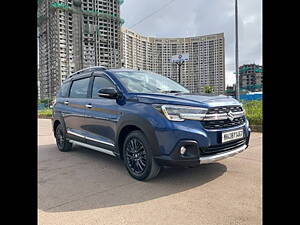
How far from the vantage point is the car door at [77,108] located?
4.33 meters

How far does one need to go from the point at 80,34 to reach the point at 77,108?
2951 centimetres

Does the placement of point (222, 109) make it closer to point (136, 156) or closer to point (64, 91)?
point (136, 156)

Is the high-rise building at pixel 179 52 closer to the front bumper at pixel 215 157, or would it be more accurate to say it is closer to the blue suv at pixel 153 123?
the blue suv at pixel 153 123

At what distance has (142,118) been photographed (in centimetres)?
303

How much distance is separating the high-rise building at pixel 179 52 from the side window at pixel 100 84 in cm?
1710

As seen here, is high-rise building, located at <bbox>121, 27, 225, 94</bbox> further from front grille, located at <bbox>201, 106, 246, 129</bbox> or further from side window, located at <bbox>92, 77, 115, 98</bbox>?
front grille, located at <bbox>201, 106, 246, 129</bbox>

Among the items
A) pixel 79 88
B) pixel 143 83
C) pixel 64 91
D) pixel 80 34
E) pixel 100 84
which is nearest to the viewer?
pixel 143 83

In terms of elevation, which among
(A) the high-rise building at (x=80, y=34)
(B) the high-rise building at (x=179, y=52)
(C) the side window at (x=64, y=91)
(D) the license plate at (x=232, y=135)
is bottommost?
(D) the license plate at (x=232, y=135)

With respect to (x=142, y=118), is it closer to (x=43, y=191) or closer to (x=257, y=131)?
(x=43, y=191)

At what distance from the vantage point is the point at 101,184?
10.5ft

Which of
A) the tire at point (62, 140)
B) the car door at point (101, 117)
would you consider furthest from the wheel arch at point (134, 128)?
the tire at point (62, 140)

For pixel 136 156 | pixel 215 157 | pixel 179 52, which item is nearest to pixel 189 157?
pixel 215 157
